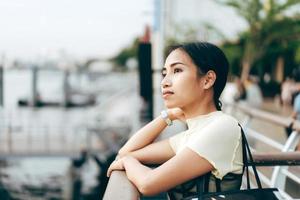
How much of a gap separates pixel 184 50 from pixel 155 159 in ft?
1.52

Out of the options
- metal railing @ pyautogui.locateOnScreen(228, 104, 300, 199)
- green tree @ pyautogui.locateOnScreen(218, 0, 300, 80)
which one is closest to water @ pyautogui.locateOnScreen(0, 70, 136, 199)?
green tree @ pyautogui.locateOnScreen(218, 0, 300, 80)

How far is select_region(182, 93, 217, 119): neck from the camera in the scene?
1888mm

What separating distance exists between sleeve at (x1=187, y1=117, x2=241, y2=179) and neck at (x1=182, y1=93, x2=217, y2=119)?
15 centimetres

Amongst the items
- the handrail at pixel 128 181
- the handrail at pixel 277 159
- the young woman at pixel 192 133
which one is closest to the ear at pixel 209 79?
the young woman at pixel 192 133

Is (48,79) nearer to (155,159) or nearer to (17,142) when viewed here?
(17,142)

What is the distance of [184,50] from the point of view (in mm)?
1861

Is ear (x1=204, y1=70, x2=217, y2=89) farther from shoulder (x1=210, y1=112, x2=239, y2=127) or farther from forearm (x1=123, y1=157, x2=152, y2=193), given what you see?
forearm (x1=123, y1=157, x2=152, y2=193)

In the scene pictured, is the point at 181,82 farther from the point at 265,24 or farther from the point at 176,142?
the point at 265,24

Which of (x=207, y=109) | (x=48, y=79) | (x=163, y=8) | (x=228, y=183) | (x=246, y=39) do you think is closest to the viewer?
(x=228, y=183)

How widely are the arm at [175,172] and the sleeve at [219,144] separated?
0.02 m

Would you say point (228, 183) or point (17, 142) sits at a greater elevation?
point (228, 183)

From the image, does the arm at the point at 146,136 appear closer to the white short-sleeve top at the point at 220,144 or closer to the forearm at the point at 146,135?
the forearm at the point at 146,135

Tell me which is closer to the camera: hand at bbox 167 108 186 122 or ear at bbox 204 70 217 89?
ear at bbox 204 70 217 89

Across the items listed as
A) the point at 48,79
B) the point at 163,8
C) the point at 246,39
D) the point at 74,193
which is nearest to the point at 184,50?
the point at 163,8
